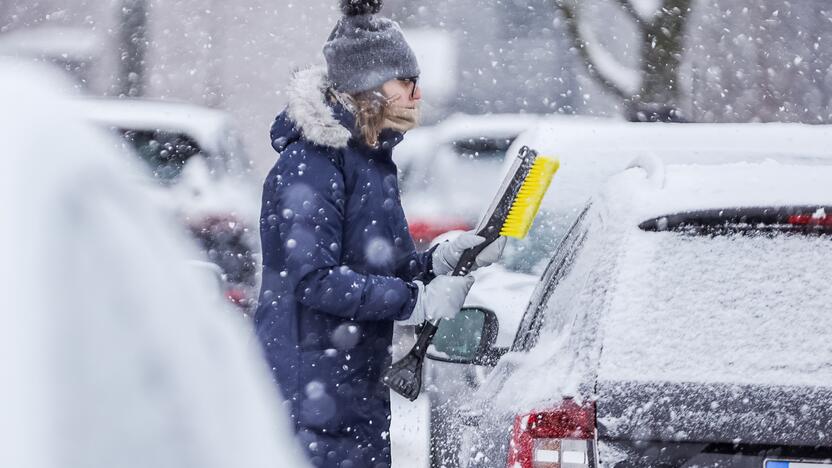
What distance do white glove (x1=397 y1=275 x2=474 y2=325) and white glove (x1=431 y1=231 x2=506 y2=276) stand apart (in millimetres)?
127

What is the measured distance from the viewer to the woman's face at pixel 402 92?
353 cm

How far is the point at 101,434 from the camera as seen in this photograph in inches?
40.4

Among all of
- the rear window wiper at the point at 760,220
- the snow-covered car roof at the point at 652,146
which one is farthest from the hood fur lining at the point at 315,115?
the snow-covered car roof at the point at 652,146

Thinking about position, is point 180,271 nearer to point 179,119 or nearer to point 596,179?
point 596,179

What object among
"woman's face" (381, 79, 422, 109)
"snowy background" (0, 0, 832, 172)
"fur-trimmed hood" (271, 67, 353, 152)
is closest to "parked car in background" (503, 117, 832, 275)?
"woman's face" (381, 79, 422, 109)

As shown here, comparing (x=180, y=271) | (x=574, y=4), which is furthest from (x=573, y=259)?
(x=574, y=4)

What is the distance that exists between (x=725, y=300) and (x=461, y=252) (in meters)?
1.28

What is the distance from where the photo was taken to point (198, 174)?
8.16 m

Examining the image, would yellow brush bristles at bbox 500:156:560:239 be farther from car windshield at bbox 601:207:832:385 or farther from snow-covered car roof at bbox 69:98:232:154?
snow-covered car roof at bbox 69:98:232:154

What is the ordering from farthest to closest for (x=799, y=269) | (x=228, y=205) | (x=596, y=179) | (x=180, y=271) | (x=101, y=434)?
(x=228, y=205) < (x=596, y=179) < (x=799, y=269) < (x=180, y=271) < (x=101, y=434)

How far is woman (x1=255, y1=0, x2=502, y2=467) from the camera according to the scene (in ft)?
10.9

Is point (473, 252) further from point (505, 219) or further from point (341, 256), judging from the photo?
point (341, 256)

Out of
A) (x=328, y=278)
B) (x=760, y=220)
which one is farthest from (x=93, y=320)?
(x=328, y=278)

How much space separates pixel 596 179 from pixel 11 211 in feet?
14.3
